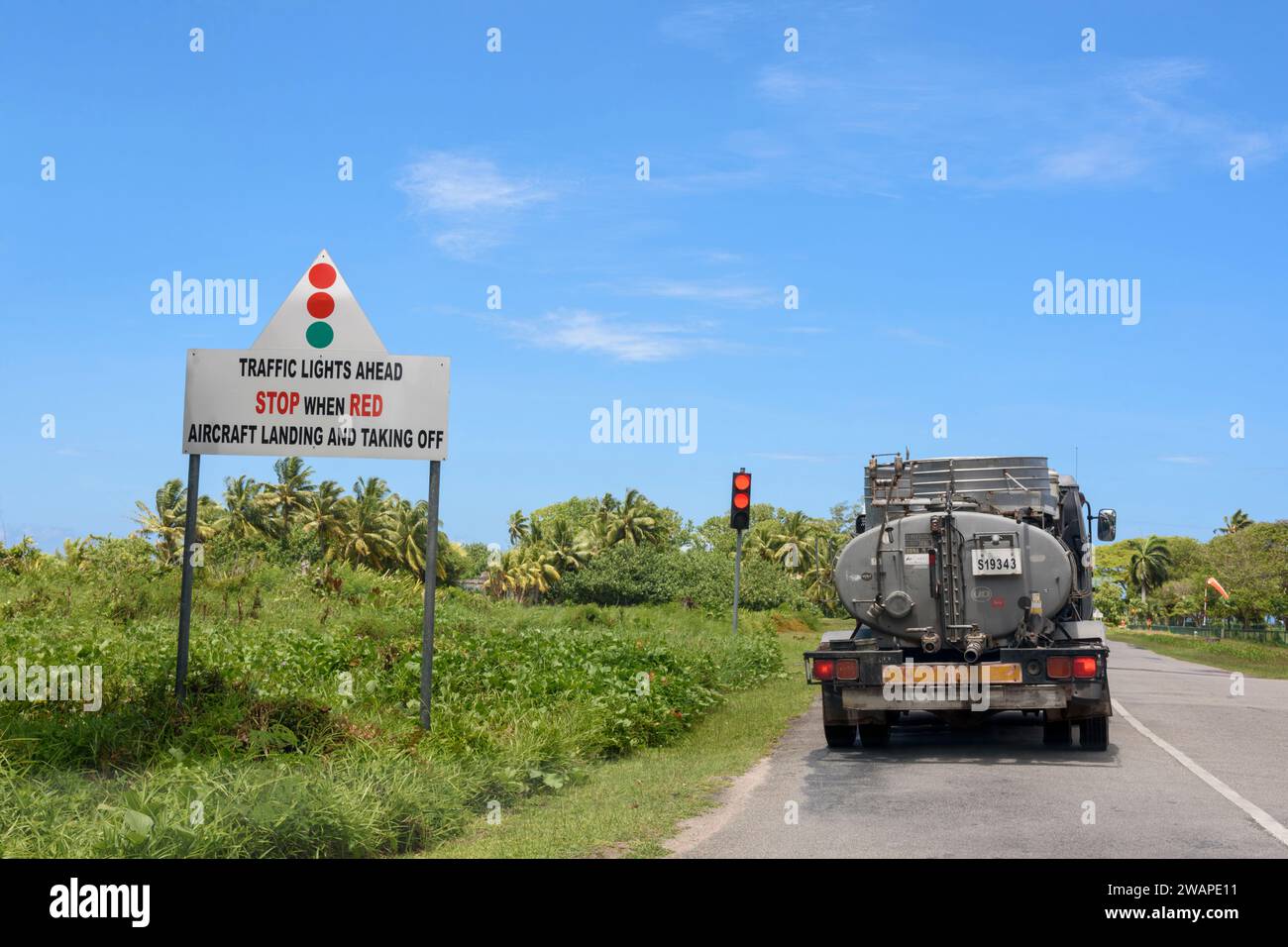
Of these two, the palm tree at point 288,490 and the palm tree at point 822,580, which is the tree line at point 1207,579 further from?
the palm tree at point 288,490

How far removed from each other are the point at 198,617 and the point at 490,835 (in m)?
17.9

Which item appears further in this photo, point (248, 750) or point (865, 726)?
point (865, 726)

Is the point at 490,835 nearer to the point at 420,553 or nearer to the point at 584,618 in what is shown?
the point at 584,618

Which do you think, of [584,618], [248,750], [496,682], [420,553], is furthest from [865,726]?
[420,553]

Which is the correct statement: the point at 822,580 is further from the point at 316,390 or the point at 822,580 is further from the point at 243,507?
the point at 316,390

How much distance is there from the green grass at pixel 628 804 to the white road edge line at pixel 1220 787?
380 centimetres

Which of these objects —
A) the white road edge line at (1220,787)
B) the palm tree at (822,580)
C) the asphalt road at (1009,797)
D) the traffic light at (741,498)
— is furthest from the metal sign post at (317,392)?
the palm tree at (822,580)

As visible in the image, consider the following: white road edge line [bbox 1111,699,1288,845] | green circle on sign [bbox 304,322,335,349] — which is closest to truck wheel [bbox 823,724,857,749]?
white road edge line [bbox 1111,699,1288,845]

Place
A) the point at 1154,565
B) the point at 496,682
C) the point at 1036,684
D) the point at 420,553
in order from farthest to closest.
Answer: the point at 1154,565 → the point at 420,553 → the point at 496,682 → the point at 1036,684

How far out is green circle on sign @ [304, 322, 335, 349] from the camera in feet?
31.6

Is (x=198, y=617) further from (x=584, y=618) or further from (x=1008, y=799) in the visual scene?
(x=1008, y=799)

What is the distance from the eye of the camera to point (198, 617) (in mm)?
23625

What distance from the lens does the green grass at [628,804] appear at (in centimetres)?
700
